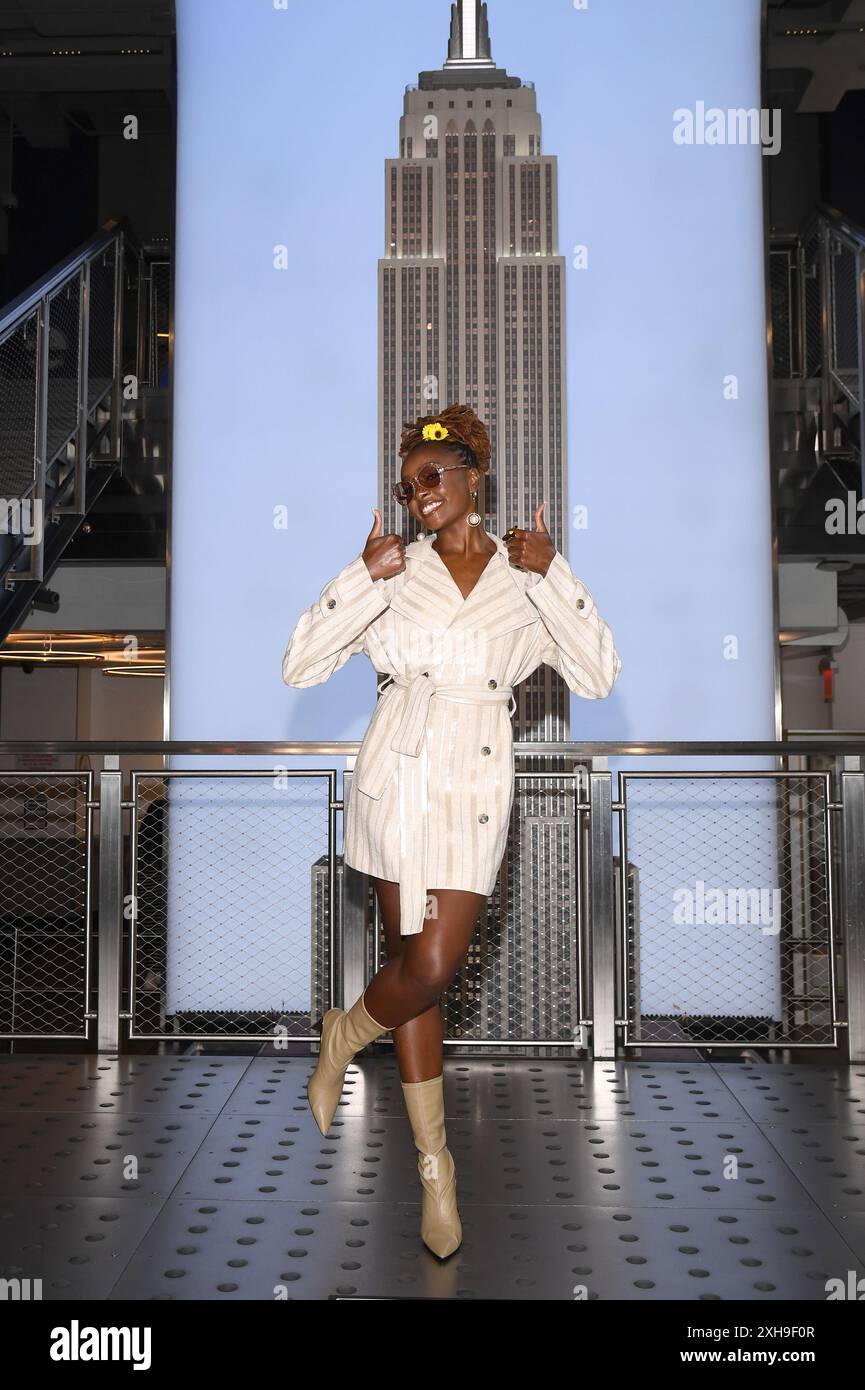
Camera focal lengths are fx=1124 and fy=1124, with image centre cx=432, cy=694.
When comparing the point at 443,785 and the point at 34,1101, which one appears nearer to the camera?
the point at 443,785

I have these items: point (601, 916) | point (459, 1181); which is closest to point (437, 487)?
point (459, 1181)

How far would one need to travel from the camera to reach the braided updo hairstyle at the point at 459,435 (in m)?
2.12

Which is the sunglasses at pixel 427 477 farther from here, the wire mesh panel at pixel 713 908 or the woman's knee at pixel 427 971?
the wire mesh panel at pixel 713 908

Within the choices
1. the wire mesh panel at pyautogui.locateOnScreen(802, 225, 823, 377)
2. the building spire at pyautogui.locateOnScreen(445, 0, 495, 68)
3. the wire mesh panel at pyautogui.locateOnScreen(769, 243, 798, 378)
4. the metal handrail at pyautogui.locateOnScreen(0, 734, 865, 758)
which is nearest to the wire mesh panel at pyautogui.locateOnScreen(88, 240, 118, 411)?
the building spire at pyautogui.locateOnScreen(445, 0, 495, 68)

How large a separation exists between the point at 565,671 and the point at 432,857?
0.48 m

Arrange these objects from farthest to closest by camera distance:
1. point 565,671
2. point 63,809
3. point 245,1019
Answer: point 63,809 < point 245,1019 < point 565,671

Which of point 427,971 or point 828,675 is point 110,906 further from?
point 828,675

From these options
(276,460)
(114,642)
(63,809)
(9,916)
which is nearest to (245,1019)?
(276,460)

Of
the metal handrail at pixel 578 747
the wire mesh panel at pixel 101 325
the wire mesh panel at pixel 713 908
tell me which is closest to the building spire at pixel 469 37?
the wire mesh panel at pixel 101 325

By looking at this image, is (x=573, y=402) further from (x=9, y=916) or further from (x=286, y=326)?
(x=9, y=916)

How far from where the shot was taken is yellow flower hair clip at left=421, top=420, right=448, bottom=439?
2113 mm

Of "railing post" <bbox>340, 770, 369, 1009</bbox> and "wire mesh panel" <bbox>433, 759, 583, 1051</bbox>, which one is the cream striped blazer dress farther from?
"wire mesh panel" <bbox>433, 759, 583, 1051</bbox>
